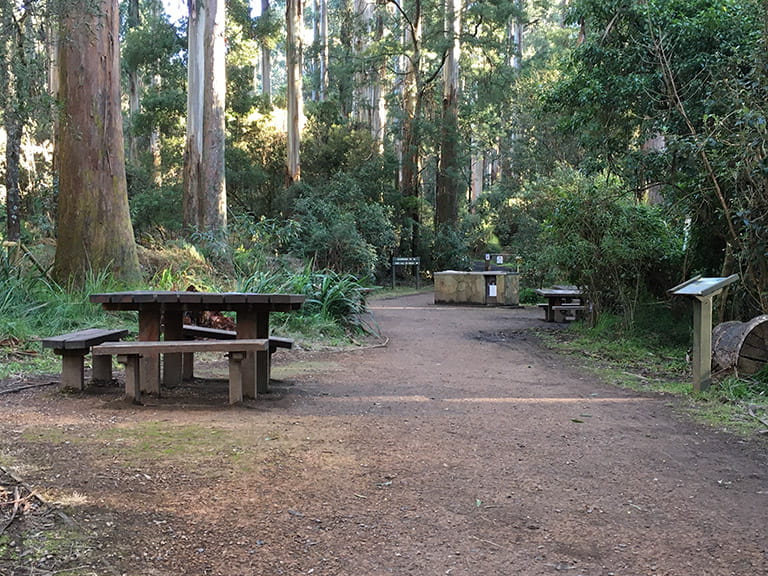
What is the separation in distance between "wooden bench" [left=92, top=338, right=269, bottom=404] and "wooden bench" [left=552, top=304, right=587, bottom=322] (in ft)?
33.8

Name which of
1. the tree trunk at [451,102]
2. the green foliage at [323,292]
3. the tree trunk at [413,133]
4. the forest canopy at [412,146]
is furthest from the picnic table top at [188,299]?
the tree trunk at [451,102]

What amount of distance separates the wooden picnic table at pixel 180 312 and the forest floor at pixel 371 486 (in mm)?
233

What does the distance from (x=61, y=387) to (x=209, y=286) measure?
17.2ft

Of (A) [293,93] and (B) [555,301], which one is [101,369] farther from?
(A) [293,93]

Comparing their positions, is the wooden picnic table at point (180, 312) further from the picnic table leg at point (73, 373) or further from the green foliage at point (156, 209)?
the green foliage at point (156, 209)

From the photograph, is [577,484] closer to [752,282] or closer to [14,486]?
[14,486]

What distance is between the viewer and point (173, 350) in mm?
5324

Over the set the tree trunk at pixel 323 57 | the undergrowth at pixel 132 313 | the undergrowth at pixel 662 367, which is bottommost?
the undergrowth at pixel 662 367

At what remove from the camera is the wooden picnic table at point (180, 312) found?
211 inches

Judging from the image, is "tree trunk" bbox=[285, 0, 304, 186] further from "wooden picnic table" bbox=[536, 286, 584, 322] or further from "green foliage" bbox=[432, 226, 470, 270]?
"wooden picnic table" bbox=[536, 286, 584, 322]

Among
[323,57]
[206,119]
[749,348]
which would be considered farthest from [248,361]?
[323,57]

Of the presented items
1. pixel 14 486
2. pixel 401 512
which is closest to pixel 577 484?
pixel 401 512

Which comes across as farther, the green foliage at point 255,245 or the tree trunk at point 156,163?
the tree trunk at point 156,163

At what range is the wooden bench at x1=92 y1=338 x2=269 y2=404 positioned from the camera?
5227mm
